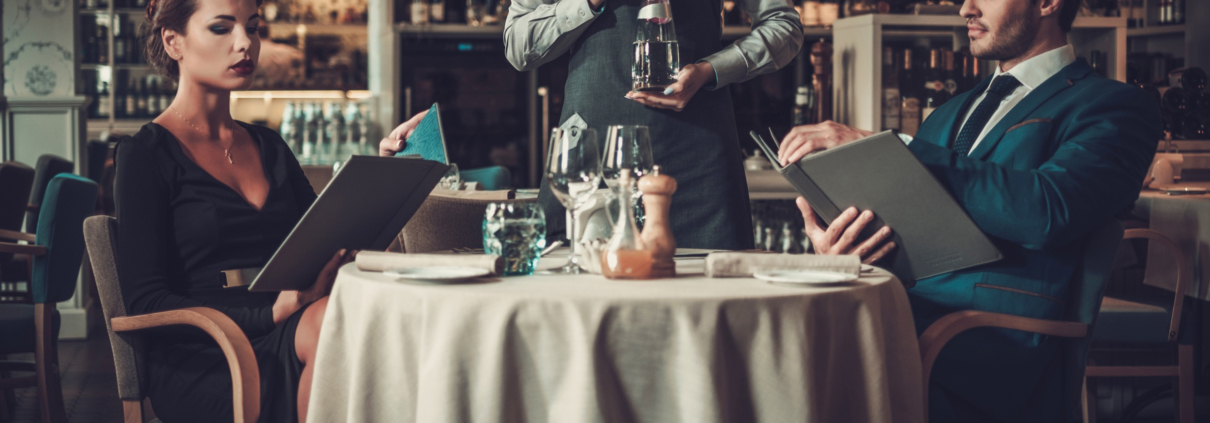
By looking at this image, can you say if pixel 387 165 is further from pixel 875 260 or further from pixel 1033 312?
pixel 1033 312

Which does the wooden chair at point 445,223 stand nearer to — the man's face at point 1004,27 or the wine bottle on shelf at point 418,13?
the man's face at point 1004,27

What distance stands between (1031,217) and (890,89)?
254cm

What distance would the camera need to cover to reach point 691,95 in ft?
6.28

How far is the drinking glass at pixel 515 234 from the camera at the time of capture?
1.30 meters

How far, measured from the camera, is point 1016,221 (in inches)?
57.3

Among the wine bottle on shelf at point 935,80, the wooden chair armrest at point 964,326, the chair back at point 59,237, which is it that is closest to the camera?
the wooden chair armrest at point 964,326

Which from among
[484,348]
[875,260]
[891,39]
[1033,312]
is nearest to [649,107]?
[875,260]

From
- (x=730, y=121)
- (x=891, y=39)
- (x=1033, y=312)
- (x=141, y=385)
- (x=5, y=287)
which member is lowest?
(x=5, y=287)

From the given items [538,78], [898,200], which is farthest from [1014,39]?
[538,78]

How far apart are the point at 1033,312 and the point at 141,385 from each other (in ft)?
4.80

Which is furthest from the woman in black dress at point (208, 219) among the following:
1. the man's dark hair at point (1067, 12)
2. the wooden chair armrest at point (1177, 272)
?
the wooden chair armrest at point (1177, 272)

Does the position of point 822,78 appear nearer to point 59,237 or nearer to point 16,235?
point 59,237

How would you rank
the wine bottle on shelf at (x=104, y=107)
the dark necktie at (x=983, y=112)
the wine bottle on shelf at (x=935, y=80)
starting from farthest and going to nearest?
the wine bottle on shelf at (x=104, y=107) < the wine bottle on shelf at (x=935, y=80) < the dark necktie at (x=983, y=112)

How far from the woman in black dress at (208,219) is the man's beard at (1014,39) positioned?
4.15 ft
